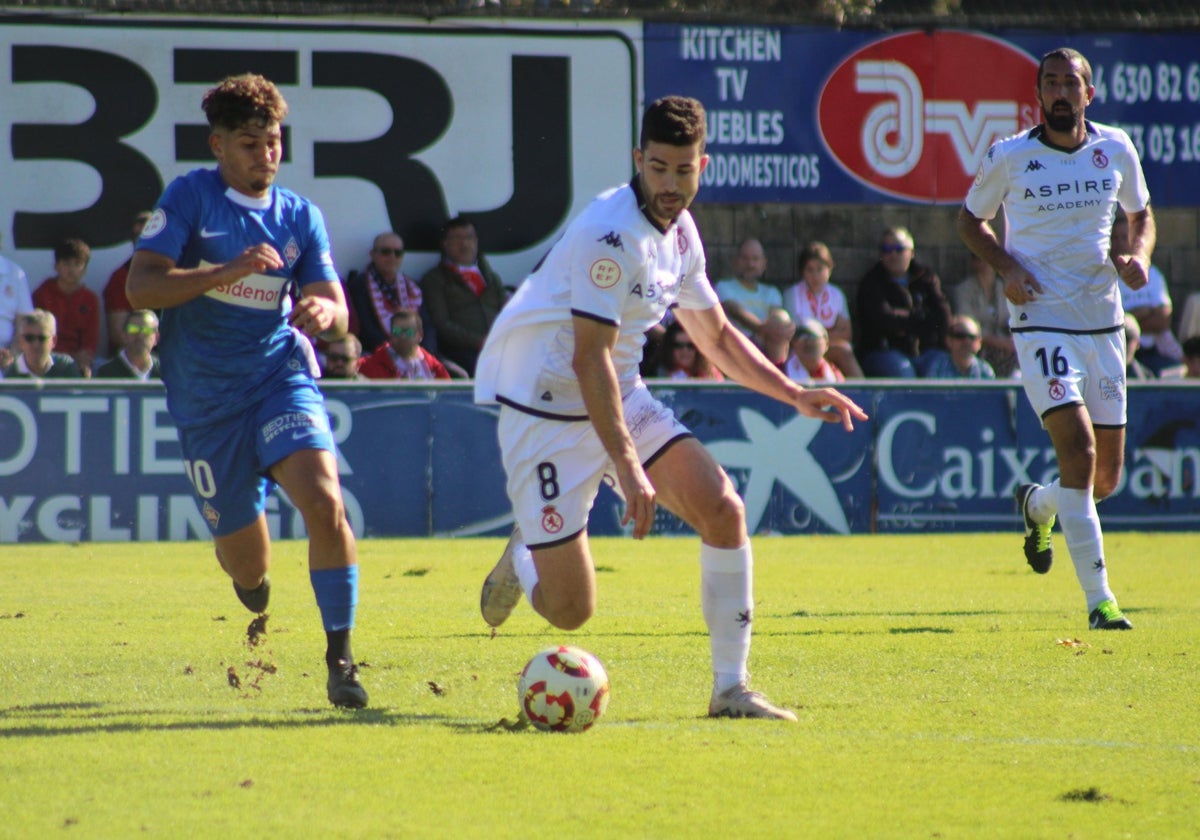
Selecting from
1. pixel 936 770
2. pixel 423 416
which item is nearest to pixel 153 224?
pixel 936 770

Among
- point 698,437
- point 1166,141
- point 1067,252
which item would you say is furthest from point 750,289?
point 1067,252

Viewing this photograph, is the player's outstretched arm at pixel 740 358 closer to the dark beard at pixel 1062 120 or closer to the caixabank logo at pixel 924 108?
the dark beard at pixel 1062 120

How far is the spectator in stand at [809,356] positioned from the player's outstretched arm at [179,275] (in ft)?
32.2

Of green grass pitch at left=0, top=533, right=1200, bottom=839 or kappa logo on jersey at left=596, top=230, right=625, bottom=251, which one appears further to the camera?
kappa logo on jersey at left=596, top=230, right=625, bottom=251

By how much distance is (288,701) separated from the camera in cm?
615

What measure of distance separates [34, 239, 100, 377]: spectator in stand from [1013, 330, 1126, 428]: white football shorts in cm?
949

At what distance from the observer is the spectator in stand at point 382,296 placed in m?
15.8

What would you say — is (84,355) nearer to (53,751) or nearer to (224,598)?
(224,598)

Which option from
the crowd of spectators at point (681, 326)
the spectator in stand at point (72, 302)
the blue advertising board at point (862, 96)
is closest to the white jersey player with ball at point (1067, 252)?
the crowd of spectators at point (681, 326)

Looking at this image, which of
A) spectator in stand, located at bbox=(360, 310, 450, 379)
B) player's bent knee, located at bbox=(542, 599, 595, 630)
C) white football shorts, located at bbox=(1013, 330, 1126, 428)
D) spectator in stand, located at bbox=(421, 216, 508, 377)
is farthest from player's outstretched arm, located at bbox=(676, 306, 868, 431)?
spectator in stand, located at bbox=(421, 216, 508, 377)

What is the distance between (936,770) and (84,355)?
457 inches

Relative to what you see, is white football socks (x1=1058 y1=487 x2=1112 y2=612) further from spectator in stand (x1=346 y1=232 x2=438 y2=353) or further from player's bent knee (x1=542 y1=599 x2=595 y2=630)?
spectator in stand (x1=346 y1=232 x2=438 y2=353)

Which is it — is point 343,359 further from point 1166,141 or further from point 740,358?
point 1166,141

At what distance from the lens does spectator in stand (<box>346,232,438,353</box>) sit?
15.8 metres
